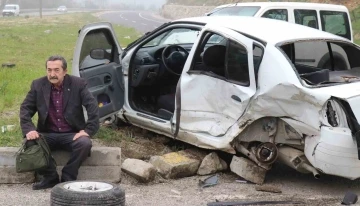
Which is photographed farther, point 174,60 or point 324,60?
point 174,60

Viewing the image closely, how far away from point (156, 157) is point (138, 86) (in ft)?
4.75

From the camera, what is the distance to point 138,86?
734 cm

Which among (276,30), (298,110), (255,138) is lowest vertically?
(255,138)

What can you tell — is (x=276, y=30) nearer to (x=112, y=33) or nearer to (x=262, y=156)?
(x=262, y=156)

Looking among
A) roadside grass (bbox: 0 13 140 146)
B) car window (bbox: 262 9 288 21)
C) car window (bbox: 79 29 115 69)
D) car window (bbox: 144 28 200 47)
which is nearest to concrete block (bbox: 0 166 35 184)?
roadside grass (bbox: 0 13 140 146)

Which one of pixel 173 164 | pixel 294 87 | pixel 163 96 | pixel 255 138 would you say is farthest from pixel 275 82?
pixel 163 96

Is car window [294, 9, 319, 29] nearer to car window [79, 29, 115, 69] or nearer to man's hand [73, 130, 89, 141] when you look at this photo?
car window [79, 29, 115, 69]

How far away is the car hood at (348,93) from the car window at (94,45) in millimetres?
2663

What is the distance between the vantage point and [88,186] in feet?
16.4

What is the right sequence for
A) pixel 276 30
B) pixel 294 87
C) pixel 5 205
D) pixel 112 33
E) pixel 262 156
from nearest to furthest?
1. pixel 5 205
2. pixel 294 87
3. pixel 262 156
4. pixel 276 30
5. pixel 112 33

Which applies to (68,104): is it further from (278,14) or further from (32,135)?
(278,14)

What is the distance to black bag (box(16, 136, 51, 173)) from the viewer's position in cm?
526

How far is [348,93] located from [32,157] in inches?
114

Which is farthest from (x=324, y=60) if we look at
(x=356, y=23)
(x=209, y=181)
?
(x=356, y=23)
